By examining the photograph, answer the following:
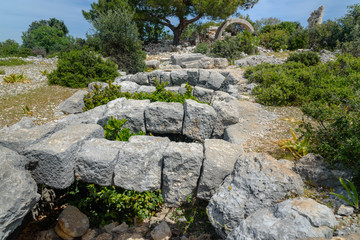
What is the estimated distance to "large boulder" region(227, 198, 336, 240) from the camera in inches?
91.2

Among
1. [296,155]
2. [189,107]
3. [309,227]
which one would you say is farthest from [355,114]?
[189,107]

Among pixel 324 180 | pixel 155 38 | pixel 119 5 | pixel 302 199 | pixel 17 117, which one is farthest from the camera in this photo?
pixel 155 38

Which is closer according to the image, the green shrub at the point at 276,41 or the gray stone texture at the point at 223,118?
the gray stone texture at the point at 223,118

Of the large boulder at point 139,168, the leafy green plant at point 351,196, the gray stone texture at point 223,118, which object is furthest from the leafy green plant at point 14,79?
the leafy green plant at point 351,196

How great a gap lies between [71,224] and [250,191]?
3323 millimetres

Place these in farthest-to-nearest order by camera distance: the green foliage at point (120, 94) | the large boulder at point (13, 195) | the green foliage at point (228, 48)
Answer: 1. the green foliage at point (228, 48)
2. the green foliage at point (120, 94)
3. the large boulder at point (13, 195)

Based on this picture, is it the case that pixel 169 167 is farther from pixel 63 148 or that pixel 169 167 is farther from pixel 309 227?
pixel 309 227

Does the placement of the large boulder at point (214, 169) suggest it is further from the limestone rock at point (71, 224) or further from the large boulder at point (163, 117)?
the limestone rock at point (71, 224)

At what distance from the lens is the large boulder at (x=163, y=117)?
16.7 ft

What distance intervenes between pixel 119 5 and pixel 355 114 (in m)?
22.4

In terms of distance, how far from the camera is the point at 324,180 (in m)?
3.26

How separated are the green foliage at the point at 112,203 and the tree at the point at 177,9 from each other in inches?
805

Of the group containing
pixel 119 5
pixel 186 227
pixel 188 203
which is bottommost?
pixel 186 227

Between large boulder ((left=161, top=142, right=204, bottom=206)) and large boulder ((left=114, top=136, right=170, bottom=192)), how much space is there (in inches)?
6.2
